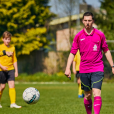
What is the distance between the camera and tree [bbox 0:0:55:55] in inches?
968

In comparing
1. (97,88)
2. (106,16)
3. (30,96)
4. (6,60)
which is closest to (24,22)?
(106,16)

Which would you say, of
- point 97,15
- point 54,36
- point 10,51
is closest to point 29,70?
point 54,36

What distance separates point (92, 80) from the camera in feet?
18.6

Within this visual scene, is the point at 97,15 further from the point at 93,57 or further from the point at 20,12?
the point at 93,57

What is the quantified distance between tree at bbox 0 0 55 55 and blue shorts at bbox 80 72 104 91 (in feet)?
61.2

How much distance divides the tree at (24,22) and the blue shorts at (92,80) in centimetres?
1865

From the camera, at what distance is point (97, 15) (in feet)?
98.8

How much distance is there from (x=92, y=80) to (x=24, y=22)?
804 inches

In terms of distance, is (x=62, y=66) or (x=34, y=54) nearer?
(x=62, y=66)

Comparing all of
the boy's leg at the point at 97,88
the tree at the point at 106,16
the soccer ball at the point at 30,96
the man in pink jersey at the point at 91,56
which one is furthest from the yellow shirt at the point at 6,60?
the tree at the point at 106,16

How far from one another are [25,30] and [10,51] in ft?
62.2

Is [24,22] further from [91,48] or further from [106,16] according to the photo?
[91,48]

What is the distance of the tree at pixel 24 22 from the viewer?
24578mm

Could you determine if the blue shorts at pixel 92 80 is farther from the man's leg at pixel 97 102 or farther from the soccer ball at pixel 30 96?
the soccer ball at pixel 30 96
